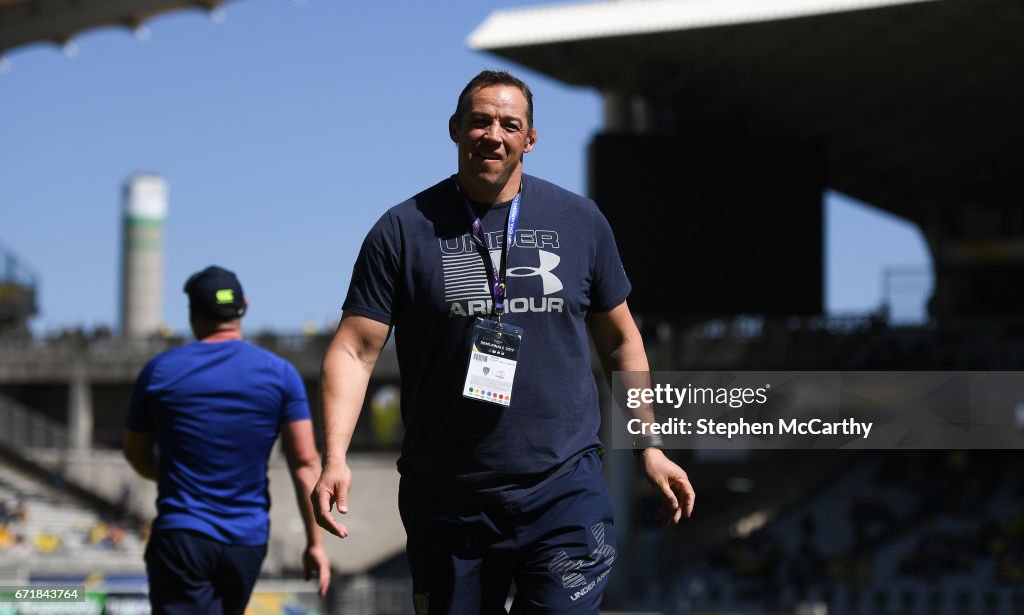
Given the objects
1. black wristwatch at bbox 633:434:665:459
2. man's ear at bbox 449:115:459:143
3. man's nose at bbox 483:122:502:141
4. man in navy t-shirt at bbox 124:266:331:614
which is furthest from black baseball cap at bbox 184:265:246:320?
black wristwatch at bbox 633:434:665:459

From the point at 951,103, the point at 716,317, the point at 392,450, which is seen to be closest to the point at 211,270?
the point at 716,317

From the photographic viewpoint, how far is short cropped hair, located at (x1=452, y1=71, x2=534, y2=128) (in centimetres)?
366

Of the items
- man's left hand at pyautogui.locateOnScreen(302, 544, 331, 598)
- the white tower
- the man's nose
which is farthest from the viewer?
the white tower

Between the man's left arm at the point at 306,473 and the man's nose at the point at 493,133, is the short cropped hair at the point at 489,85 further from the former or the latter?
the man's left arm at the point at 306,473

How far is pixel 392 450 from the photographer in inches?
1382

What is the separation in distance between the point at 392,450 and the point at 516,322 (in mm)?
31856

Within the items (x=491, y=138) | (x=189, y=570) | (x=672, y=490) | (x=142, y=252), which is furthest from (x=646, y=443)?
(x=142, y=252)

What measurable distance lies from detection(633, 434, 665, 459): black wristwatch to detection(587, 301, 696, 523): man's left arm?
16 millimetres

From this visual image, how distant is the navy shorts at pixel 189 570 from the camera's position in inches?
183

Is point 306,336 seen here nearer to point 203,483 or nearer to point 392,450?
point 392,450

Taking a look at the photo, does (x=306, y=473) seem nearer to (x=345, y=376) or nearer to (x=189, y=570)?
(x=189, y=570)

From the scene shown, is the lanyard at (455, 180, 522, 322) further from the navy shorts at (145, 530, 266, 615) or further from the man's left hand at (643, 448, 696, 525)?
the navy shorts at (145, 530, 266, 615)

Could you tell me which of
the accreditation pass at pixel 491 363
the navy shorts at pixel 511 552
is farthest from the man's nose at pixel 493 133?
the navy shorts at pixel 511 552

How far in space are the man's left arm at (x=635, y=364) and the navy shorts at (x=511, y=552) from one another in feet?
0.63
